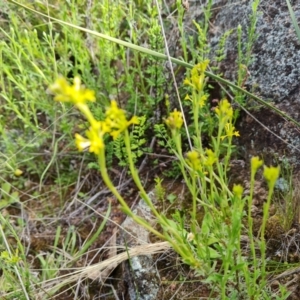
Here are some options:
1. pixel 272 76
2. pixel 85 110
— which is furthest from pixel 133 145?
pixel 85 110

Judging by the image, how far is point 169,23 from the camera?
1.80 meters

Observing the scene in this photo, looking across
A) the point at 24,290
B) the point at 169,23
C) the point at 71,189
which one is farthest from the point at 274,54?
the point at 24,290

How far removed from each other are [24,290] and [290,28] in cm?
107

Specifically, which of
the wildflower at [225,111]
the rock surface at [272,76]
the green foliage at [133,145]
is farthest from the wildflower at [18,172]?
the wildflower at [225,111]

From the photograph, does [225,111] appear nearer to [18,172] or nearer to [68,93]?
[68,93]

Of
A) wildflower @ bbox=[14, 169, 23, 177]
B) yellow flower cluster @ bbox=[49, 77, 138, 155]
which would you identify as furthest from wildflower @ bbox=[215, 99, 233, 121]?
wildflower @ bbox=[14, 169, 23, 177]

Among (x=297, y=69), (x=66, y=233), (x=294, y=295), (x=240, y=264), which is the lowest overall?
(x=66, y=233)

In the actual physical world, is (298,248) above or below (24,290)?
above

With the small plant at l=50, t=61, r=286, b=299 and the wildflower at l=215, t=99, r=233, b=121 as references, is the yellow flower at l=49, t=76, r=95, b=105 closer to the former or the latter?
the small plant at l=50, t=61, r=286, b=299

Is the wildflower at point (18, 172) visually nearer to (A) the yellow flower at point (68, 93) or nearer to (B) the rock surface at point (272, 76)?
(B) the rock surface at point (272, 76)

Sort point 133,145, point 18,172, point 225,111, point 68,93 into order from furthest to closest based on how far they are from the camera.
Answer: point 18,172, point 133,145, point 225,111, point 68,93

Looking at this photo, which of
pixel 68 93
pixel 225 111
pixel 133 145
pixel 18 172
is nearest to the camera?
pixel 68 93

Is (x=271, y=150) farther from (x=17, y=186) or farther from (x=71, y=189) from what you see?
(x=17, y=186)

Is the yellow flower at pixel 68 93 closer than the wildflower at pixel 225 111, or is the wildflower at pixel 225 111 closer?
the yellow flower at pixel 68 93
